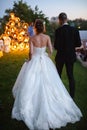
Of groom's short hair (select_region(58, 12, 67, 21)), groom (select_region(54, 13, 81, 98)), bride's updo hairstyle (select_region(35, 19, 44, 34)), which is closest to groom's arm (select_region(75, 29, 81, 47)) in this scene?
groom (select_region(54, 13, 81, 98))

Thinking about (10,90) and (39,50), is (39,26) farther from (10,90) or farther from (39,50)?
(10,90)

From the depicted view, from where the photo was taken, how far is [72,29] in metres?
6.09

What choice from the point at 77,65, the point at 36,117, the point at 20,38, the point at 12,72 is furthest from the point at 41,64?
the point at 20,38

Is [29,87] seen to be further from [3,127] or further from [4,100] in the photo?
[4,100]

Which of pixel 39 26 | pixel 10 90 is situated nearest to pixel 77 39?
pixel 39 26

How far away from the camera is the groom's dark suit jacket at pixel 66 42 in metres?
6.09

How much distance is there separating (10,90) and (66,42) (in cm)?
224

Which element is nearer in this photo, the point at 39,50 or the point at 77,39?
the point at 39,50

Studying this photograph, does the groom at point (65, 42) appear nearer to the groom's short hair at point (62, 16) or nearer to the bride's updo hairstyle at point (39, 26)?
the groom's short hair at point (62, 16)

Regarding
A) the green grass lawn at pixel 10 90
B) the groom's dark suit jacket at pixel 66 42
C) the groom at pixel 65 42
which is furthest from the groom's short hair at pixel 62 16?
the green grass lawn at pixel 10 90

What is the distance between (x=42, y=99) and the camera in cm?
511

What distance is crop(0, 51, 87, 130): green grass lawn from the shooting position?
5.38 metres

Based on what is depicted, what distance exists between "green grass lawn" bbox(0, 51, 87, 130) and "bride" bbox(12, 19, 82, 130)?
0.27m

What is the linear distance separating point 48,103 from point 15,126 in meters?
0.70
